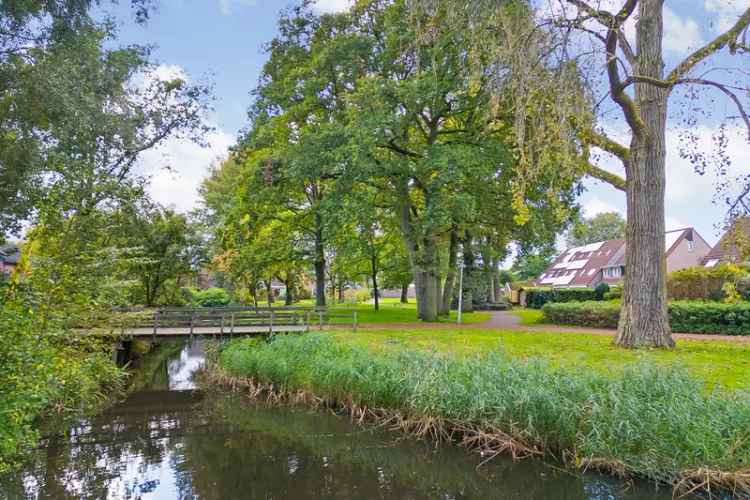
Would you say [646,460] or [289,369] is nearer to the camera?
[646,460]

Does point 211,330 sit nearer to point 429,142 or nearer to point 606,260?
point 429,142

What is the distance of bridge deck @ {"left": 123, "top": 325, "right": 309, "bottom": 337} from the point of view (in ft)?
44.9

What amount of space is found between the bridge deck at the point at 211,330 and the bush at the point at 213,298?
16.2 meters

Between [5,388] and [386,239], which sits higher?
[386,239]

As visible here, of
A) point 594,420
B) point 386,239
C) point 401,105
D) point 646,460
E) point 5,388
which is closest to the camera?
point 5,388

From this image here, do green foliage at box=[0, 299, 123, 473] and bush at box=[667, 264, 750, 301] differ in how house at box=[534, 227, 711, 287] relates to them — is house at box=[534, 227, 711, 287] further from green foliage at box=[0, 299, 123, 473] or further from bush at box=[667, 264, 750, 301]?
green foliage at box=[0, 299, 123, 473]

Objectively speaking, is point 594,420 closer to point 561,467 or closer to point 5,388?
point 561,467

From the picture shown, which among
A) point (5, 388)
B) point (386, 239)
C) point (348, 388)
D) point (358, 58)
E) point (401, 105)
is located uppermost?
point (358, 58)

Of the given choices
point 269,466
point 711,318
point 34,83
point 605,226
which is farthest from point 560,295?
point 605,226

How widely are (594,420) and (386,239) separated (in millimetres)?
20404

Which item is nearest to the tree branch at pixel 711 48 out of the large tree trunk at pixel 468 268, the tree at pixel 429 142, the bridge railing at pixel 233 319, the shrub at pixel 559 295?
the tree at pixel 429 142

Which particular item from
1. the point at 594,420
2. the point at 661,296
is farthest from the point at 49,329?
the point at 661,296

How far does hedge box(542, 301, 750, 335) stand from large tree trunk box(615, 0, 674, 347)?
576 cm

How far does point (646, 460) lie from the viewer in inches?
209
